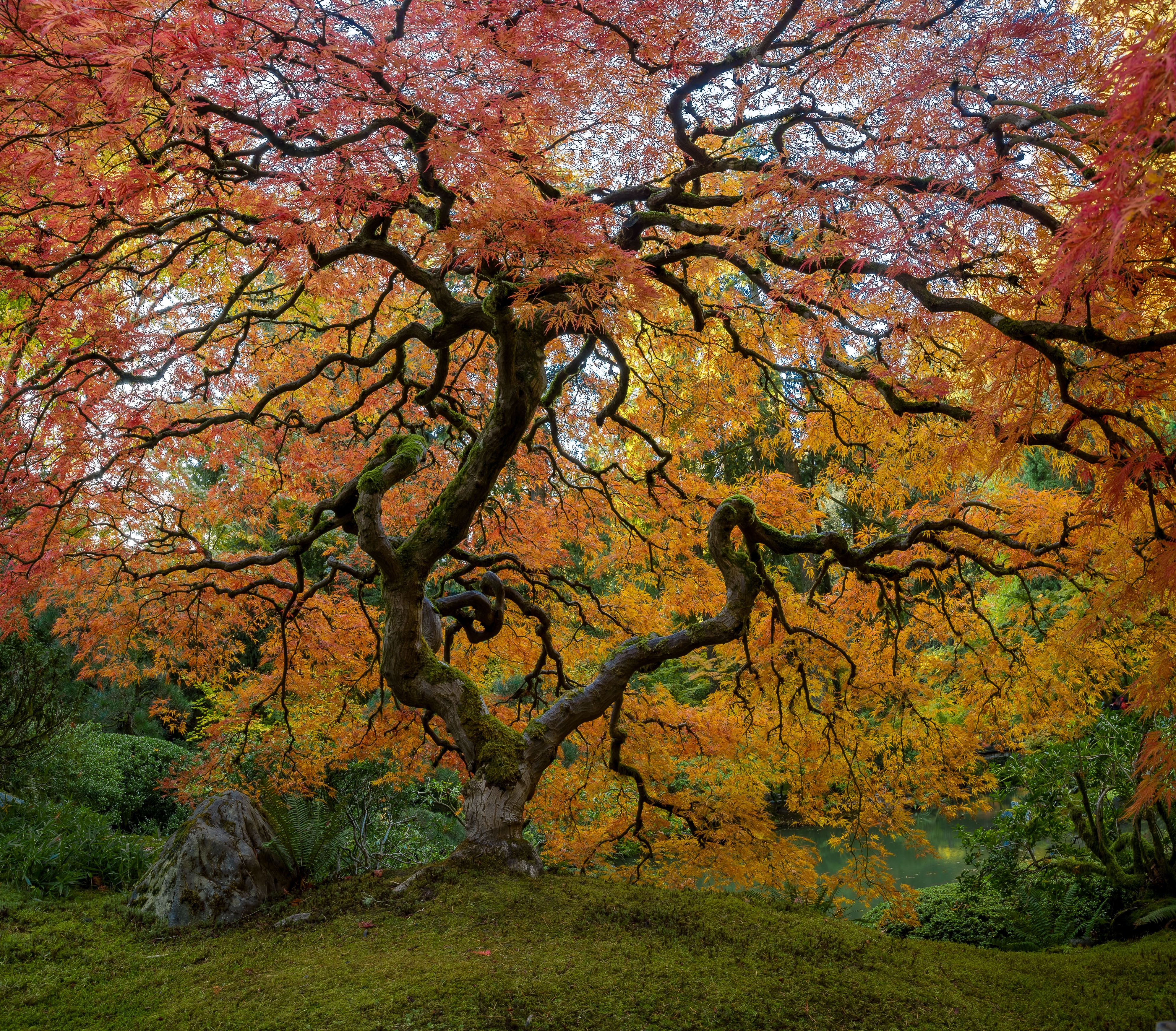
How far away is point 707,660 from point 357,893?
11.7 feet

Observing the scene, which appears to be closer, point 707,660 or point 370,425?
point 370,425

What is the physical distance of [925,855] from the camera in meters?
7.89

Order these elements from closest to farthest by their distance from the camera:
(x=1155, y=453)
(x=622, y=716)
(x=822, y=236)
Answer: (x=1155, y=453), (x=822, y=236), (x=622, y=716)

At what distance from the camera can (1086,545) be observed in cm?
387

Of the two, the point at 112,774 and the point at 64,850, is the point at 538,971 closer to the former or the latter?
the point at 64,850

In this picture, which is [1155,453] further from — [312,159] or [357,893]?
[357,893]

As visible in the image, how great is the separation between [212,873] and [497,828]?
1.34 meters

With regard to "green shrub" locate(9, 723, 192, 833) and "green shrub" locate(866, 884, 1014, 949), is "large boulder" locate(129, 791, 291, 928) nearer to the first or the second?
"green shrub" locate(9, 723, 192, 833)

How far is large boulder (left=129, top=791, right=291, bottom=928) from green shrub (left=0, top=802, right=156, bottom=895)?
3.80 ft

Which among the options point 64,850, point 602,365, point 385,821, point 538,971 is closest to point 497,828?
point 538,971

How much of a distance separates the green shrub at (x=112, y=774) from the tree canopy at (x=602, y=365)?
1.01 meters

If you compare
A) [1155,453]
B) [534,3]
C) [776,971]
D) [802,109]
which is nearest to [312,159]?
[534,3]

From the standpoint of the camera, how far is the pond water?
28.0 feet

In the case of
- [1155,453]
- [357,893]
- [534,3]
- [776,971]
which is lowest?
[776,971]
